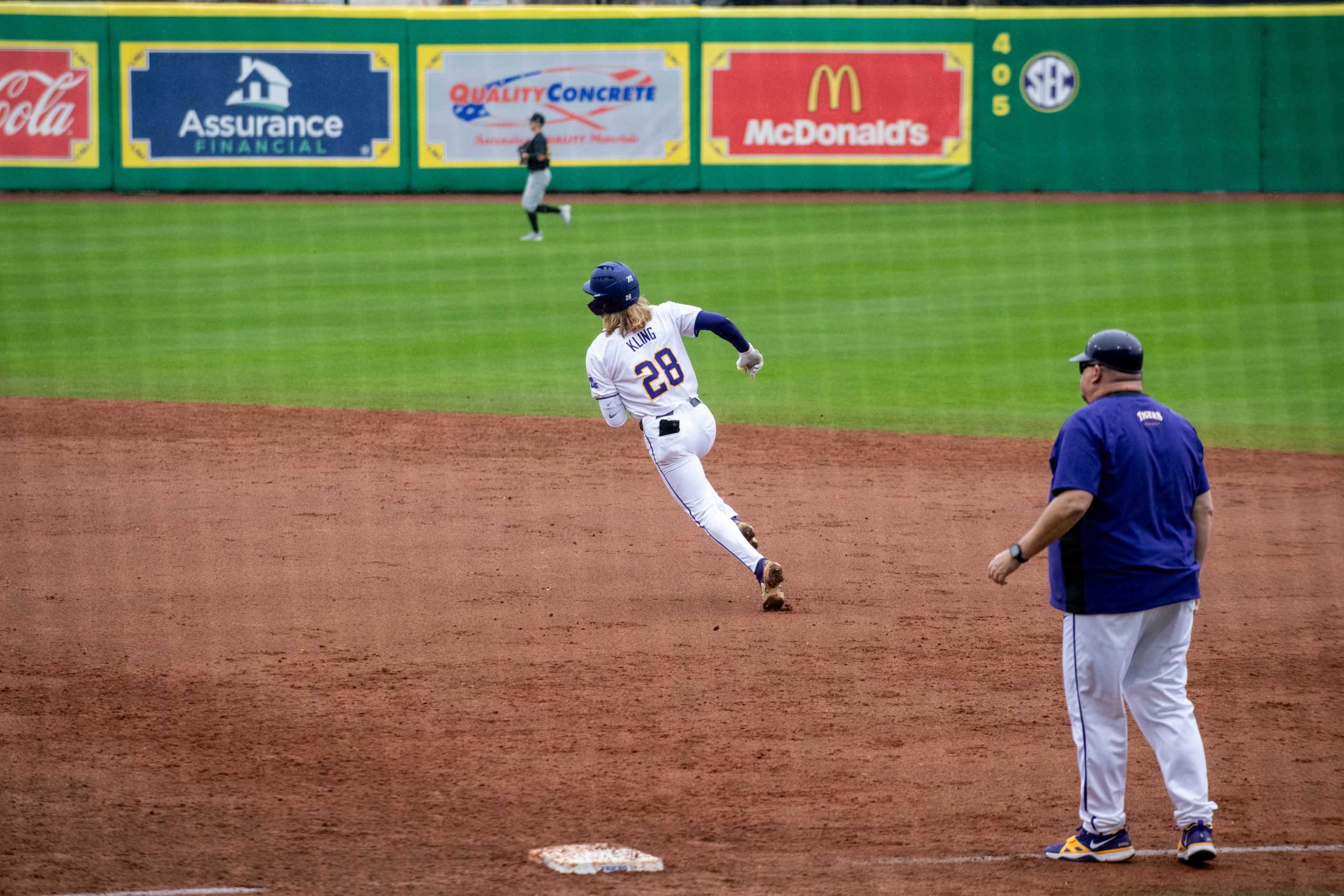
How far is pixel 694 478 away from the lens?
24.4 feet

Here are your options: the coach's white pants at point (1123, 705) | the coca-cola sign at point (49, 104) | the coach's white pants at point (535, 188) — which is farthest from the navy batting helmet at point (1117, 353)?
the coca-cola sign at point (49, 104)

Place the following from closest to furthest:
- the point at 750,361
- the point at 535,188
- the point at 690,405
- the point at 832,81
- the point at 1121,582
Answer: the point at 1121,582 < the point at 690,405 < the point at 750,361 < the point at 535,188 < the point at 832,81

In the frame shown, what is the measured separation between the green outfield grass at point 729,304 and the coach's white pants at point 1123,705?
777cm

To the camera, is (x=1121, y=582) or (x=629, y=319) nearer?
(x=1121, y=582)

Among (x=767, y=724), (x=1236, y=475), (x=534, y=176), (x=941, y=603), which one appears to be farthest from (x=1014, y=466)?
(x=534, y=176)

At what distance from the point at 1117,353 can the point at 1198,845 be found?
4.99 ft

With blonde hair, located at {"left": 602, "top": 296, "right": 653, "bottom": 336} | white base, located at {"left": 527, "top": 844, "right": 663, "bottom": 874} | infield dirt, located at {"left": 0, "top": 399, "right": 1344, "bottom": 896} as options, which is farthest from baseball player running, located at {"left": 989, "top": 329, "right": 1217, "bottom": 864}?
blonde hair, located at {"left": 602, "top": 296, "right": 653, "bottom": 336}

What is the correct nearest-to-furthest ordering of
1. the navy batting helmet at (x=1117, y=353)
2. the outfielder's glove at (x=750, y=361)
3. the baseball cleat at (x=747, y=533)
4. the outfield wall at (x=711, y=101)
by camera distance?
the navy batting helmet at (x=1117, y=353)
the baseball cleat at (x=747, y=533)
the outfielder's glove at (x=750, y=361)
the outfield wall at (x=711, y=101)

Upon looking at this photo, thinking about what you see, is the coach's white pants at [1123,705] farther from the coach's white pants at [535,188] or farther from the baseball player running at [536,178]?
the coach's white pants at [535,188]

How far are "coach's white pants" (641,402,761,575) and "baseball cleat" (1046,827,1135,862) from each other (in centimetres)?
289

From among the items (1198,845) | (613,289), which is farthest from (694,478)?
(1198,845)

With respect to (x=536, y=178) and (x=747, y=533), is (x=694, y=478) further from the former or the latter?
(x=536, y=178)

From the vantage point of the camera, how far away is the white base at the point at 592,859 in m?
4.52

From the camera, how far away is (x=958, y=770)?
5.48m
